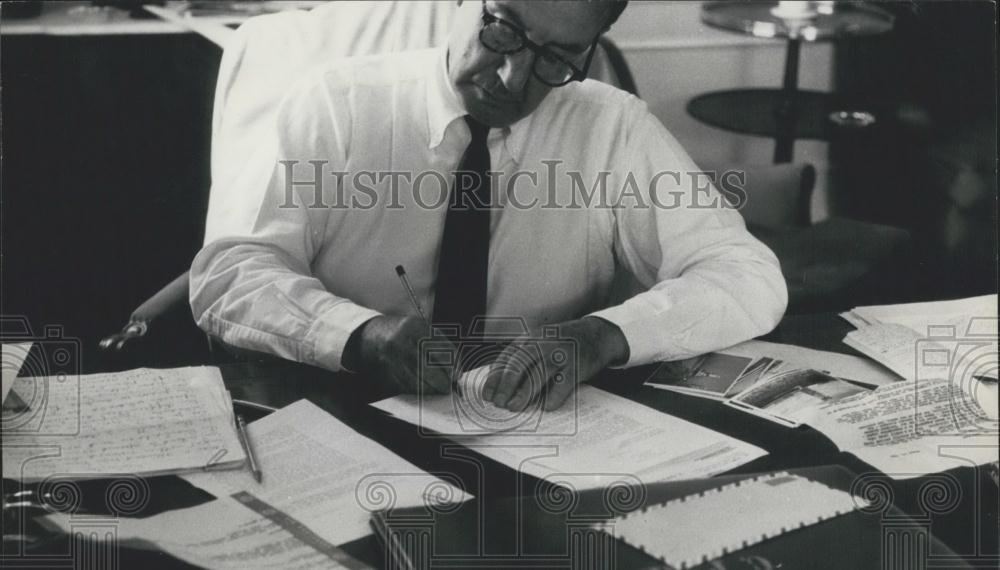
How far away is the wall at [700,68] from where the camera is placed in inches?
132

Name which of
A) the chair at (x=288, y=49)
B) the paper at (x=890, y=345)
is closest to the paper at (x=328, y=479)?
the paper at (x=890, y=345)

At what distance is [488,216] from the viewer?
65.6 inches

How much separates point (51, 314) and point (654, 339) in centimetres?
135

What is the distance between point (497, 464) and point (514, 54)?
25.9 inches

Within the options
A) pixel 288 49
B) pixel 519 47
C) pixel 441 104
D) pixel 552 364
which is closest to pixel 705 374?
pixel 552 364

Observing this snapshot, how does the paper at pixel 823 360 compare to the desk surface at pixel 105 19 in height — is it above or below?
below

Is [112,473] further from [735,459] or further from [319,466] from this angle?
[735,459]

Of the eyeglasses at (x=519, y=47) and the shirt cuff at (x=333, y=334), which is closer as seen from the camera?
the shirt cuff at (x=333, y=334)

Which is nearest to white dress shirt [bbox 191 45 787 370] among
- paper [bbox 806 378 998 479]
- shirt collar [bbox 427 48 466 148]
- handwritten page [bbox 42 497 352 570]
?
shirt collar [bbox 427 48 466 148]

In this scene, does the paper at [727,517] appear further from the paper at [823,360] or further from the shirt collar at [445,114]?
the shirt collar at [445,114]

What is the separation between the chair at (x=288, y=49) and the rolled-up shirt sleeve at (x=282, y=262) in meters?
0.14

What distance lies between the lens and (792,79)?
2.98m

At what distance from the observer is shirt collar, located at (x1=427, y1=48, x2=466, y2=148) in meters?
1.64

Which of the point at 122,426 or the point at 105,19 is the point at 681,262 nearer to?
the point at 122,426
